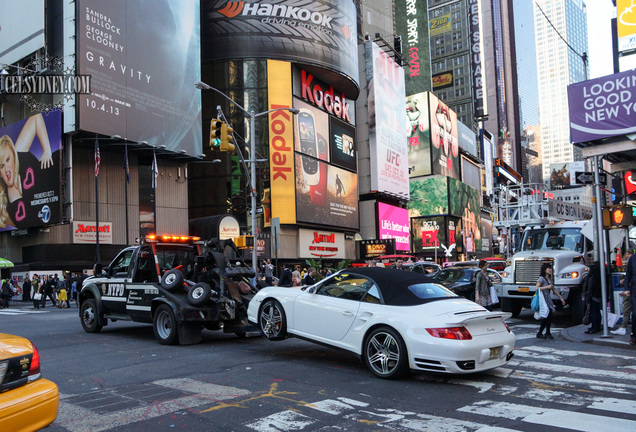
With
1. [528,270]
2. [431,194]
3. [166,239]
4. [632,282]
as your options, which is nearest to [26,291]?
[166,239]

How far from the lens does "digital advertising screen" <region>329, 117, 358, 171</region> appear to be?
159 feet

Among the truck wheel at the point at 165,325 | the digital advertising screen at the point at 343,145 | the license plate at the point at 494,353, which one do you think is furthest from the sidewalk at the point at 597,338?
the digital advertising screen at the point at 343,145

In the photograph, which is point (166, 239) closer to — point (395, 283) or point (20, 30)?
point (395, 283)

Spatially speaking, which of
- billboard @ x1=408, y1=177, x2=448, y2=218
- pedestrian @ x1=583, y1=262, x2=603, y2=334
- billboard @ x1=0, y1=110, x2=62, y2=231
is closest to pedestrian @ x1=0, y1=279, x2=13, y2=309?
billboard @ x1=0, y1=110, x2=62, y2=231

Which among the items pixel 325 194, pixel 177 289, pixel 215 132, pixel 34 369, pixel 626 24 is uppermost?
pixel 626 24

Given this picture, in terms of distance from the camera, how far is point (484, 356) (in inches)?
287

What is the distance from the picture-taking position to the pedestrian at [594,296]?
12.1m

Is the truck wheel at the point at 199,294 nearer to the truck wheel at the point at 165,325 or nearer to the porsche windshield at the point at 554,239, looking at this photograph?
the truck wheel at the point at 165,325

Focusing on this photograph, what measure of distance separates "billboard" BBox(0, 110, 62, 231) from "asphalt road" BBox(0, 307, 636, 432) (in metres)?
22.7

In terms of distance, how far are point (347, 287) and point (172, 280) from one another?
400 cm

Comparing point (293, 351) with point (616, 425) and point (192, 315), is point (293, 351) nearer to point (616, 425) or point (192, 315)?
point (192, 315)

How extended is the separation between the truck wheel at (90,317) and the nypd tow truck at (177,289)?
130mm

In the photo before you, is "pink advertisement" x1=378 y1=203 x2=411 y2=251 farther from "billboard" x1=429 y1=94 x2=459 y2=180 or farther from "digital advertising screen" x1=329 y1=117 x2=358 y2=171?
"billboard" x1=429 y1=94 x2=459 y2=180

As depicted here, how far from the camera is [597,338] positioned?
37.0 ft
